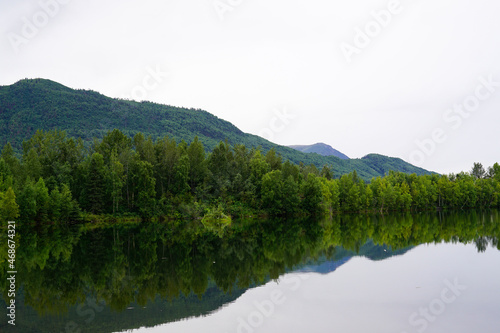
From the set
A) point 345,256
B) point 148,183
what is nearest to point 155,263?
point 345,256

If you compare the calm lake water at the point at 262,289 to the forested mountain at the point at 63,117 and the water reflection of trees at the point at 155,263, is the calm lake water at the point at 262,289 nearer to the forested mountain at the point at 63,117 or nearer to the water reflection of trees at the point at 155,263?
the water reflection of trees at the point at 155,263

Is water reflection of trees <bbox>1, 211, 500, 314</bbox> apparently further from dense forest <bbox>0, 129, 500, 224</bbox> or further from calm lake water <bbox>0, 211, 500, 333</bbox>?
dense forest <bbox>0, 129, 500, 224</bbox>

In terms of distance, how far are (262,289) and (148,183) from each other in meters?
51.7

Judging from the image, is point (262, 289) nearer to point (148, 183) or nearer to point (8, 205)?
point (8, 205)

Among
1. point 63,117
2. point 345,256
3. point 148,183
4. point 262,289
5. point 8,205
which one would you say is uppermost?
point 63,117

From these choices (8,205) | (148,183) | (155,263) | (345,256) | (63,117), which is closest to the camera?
(155,263)

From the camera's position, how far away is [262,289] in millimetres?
17391

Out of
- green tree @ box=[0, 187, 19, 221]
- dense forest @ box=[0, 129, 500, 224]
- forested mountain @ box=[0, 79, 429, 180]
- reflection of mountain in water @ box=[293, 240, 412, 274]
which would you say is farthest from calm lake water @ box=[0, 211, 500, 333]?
forested mountain @ box=[0, 79, 429, 180]

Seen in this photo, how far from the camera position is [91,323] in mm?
13180

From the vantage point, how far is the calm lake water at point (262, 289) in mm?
13086

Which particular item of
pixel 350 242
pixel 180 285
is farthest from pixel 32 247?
pixel 350 242

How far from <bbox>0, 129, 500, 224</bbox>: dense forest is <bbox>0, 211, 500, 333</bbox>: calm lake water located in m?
30.9

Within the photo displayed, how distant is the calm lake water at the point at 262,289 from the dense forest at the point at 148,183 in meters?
30.9

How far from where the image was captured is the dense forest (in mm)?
57438
